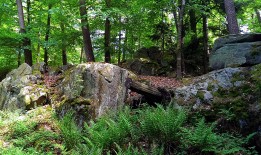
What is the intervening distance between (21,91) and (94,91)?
3.66 meters

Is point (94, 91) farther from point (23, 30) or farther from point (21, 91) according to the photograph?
point (23, 30)

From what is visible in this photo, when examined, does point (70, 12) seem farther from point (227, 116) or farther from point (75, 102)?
point (227, 116)

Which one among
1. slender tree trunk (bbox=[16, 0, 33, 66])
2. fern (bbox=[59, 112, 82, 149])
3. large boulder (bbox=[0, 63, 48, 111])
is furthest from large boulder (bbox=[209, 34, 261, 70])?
slender tree trunk (bbox=[16, 0, 33, 66])

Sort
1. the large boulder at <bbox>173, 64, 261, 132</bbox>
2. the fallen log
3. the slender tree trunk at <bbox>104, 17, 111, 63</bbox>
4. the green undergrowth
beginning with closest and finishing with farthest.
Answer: the green undergrowth → the large boulder at <bbox>173, 64, 261, 132</bbox> → the fallen log → the slender tree trunk at <bbox>104, 17, 111, 63</bbox>

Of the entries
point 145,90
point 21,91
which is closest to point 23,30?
point 21,91

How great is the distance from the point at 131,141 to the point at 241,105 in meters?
2.92

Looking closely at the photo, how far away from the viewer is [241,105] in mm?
5766

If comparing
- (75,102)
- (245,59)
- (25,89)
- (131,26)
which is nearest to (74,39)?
(131,26)

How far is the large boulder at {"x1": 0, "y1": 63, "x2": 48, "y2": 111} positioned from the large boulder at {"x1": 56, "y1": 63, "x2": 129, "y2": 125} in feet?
4.52

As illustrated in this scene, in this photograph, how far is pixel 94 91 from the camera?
7207 millimetres

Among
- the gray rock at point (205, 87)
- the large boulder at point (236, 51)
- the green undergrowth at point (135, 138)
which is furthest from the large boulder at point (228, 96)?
the large boulder at point (236, 51)

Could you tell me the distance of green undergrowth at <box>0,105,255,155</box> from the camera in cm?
475

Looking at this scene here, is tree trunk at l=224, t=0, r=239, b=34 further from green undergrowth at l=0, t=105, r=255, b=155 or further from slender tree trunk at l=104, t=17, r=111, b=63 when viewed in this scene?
green undergrowth at l=0, t=105, r=255, b=155

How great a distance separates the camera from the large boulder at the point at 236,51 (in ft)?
23.9
